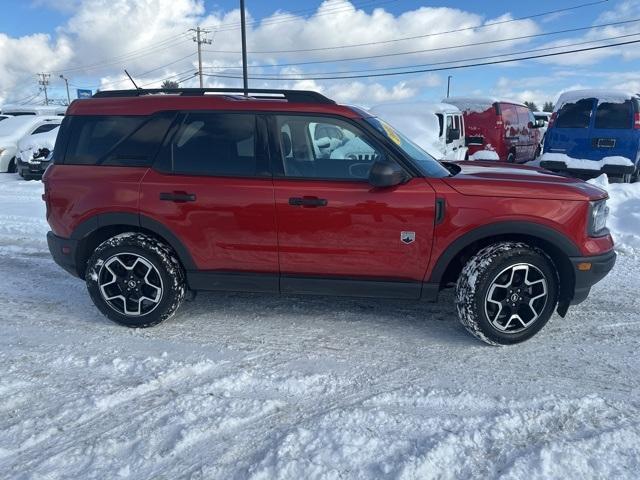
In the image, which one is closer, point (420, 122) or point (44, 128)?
point (420, 122)

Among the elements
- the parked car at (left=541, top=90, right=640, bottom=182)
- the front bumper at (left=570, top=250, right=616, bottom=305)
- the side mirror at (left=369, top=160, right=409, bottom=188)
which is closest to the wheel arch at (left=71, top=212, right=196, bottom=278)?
the side mirror at (left=369, top=160, right=409, bottom=188)

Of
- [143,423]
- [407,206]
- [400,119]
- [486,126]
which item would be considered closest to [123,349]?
[143,423]

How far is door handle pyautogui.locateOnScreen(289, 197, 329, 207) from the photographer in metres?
3.60

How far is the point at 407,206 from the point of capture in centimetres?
352

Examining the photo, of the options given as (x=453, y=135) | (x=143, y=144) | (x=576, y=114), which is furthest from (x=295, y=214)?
(x=453, y=135)

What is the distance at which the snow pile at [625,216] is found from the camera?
6212mm

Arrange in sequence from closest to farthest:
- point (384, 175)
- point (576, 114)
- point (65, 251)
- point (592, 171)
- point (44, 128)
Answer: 1. point (384, 175)
2. point (65, 251)
3. point (592, 171)
4. point (576, 114)
5. point (44, 128)

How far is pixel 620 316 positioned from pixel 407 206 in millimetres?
2161

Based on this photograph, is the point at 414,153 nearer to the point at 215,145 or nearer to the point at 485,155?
the point at 215,145

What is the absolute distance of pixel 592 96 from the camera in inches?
429

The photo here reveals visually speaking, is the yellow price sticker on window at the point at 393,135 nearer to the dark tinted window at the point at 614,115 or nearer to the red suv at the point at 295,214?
the red suv at the point at 295,214

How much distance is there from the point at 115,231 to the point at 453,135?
10.5 meters

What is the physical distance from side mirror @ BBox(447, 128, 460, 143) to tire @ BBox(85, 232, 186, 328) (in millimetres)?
10216

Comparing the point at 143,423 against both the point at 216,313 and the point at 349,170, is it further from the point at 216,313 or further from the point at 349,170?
the point at 349,170
